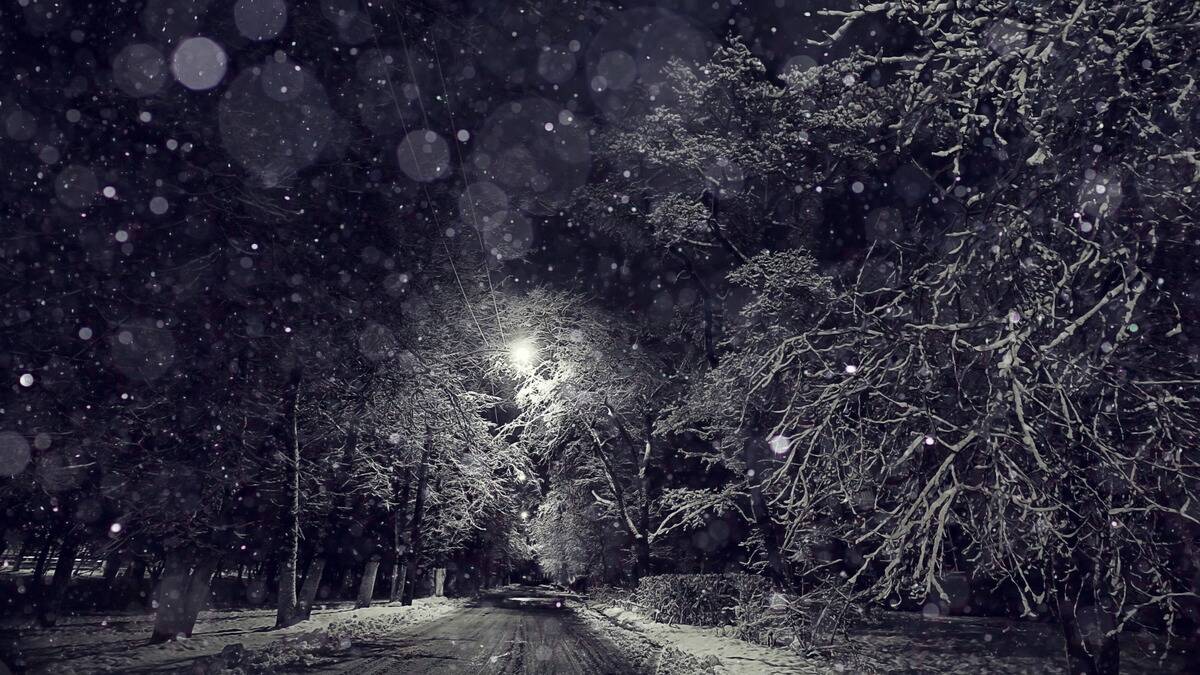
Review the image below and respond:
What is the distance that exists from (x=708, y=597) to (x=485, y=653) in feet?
23.3

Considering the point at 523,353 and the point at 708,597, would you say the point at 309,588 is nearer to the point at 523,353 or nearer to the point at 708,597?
the point at 523,353

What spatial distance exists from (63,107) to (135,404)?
394cm

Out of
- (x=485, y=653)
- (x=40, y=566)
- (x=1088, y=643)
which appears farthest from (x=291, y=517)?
(x=40, y=566)

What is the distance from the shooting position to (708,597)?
1909 cm

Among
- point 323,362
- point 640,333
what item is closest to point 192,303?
point 323,362

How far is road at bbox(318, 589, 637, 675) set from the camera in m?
12.2

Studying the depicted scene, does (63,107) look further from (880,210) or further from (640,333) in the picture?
(640,333)

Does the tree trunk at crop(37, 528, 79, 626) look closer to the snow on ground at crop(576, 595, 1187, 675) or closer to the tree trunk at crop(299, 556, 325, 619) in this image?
the tree trunk at crop(299, 556, 325, 619)

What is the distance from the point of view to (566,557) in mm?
37750

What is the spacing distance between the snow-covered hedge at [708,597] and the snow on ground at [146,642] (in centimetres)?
873

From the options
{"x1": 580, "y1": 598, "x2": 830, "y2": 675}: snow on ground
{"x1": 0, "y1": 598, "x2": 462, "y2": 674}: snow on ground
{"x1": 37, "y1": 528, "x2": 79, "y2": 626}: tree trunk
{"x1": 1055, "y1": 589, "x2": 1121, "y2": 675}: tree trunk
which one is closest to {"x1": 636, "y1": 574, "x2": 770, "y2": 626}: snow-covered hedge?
{"x1": 580, "y1": 598, "x2": 830, "y2": 675}: snow on ground

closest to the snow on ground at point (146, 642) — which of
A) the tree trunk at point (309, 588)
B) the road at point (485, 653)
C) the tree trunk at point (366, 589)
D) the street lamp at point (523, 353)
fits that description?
the tree trunk at point (309, 588)

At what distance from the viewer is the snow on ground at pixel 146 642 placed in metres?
11.7

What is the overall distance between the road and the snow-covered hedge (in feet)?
8.20
